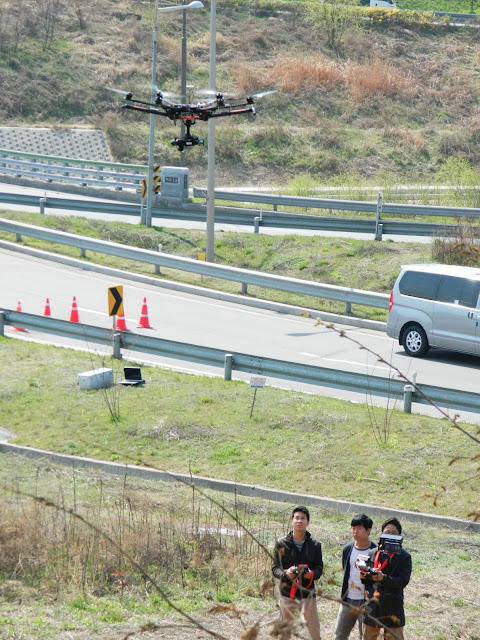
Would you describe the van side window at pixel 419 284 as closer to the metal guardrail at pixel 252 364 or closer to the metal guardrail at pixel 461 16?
the metal guardrail at pixel 252 364

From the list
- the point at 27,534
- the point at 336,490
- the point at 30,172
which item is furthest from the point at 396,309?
the point at 30,172

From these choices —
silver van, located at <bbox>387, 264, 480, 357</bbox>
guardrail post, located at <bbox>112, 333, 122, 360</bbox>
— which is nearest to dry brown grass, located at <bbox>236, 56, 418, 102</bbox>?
silver van, located at <bbox>387, 264, 480, 357</bbox>

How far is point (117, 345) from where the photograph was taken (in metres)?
14.4

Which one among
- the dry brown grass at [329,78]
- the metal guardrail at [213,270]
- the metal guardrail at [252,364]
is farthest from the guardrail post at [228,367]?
the dry brown grass at [329,78]

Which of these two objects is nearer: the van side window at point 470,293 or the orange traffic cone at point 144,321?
the van side window at point 470,293

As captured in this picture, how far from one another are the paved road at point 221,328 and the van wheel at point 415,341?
0.55 ft

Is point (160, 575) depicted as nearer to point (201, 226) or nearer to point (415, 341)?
point (415, 341)

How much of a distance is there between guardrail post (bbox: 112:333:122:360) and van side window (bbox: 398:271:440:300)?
5774mm

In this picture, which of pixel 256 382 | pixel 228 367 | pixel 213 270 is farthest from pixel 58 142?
pixel 256 382

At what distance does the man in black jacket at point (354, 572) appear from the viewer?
636 cm

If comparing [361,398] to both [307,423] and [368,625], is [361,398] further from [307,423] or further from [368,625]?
[368,625]

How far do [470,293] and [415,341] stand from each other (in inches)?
55.6

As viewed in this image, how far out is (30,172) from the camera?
34.8 meters

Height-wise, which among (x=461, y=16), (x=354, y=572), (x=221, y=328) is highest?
(x=461, y=16)
